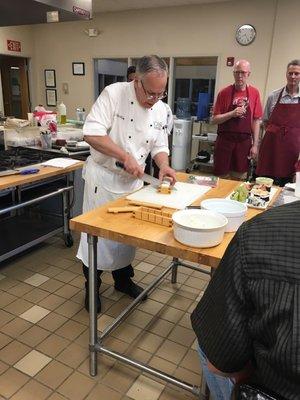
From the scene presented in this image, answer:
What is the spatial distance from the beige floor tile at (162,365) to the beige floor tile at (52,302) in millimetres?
711

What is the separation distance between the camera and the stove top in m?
2.32

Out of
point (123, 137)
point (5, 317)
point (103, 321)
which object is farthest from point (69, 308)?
point (123, 137)

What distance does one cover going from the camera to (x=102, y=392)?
1.44m

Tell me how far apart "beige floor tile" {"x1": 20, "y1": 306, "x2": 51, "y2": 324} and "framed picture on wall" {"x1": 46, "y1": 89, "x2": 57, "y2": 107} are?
5.50 metres

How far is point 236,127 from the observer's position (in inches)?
125

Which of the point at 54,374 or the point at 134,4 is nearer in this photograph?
the point at 54,374

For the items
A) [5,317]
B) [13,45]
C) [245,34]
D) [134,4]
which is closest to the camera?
[5,317]

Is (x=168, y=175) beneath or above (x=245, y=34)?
beneath

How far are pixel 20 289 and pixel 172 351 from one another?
3.60 ft

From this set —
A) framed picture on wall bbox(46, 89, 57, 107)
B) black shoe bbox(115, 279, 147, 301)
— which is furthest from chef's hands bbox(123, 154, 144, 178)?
framed picture on wall bbox(46, 89, 57, 107)

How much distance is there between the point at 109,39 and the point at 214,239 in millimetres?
5662

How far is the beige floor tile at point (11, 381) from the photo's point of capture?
1.42 m

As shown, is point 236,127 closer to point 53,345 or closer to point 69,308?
point 69,308

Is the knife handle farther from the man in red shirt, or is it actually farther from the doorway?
the doorway
